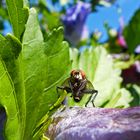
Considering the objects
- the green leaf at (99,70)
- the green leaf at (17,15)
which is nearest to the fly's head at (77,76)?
the green leaf at (17,15)

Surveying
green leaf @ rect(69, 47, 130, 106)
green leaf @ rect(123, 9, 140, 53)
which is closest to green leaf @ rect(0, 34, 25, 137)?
green leaf @ rect(69, 47, 130, 106)

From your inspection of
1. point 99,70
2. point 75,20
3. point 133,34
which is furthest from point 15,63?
point 75,20

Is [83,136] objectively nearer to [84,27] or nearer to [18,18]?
[18,18]

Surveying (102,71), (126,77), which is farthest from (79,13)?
(102,71)

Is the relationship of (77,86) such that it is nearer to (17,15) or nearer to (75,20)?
(17,15)

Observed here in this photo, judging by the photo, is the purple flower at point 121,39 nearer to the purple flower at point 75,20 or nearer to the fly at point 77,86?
the purple flower at point 75,20

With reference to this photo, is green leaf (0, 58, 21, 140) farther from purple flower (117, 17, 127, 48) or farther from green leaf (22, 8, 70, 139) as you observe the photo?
purple flower (117, 17, 127, 48)
